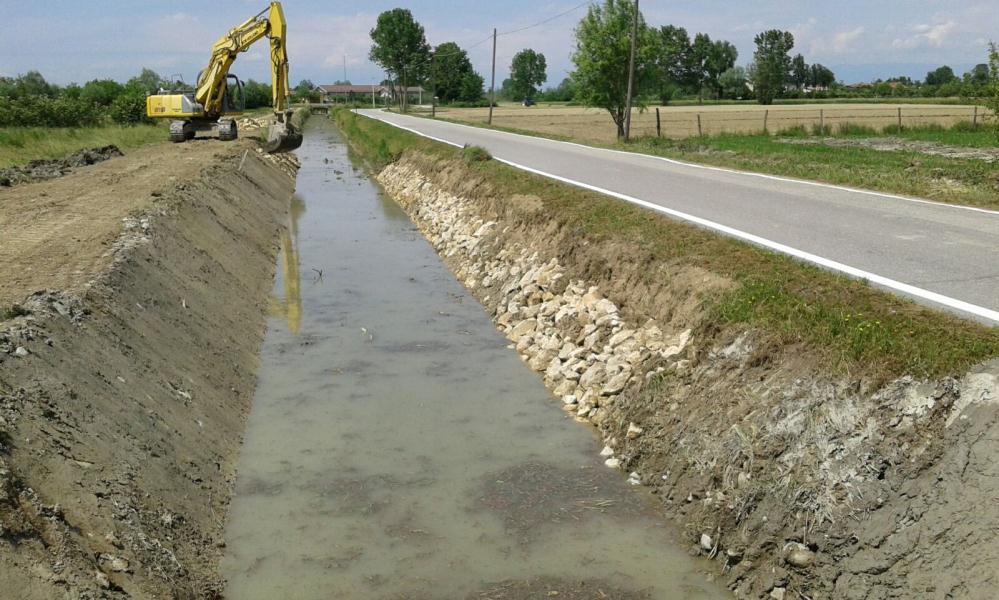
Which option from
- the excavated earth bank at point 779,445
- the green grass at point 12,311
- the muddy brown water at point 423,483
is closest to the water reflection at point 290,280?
the muddy brown water at point 423,483

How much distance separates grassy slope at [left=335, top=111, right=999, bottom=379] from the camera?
5.46 meters

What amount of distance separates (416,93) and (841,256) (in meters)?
140

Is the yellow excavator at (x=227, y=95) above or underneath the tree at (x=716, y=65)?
underneath

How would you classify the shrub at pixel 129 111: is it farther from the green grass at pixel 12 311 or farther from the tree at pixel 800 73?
the tree at pixel 800 73

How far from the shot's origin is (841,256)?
27.7 feet

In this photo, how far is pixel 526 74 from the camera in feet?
517

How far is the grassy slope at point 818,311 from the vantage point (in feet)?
17.9

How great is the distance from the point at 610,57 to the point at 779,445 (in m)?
33.1

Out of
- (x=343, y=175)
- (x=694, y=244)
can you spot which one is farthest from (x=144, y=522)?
(x=343, y=175)

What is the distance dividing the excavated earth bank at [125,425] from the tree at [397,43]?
12541cm

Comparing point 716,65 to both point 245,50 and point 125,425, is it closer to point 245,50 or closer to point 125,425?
point 245,50

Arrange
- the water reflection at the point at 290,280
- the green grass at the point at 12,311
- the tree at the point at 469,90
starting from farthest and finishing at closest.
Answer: the tree at the point at 469,90 < the water reflection at the point at 290,280 < the green grass at the point at 12,311

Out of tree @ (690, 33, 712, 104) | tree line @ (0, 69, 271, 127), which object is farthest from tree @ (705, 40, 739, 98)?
tree line @ (0, 69, 271, 127)

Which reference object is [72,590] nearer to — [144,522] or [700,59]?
[144,522]
